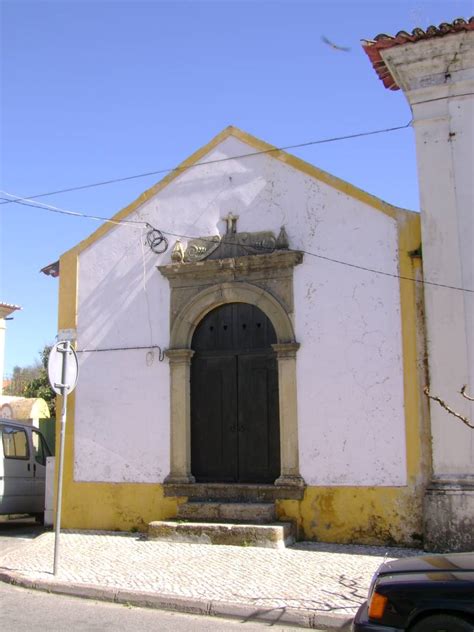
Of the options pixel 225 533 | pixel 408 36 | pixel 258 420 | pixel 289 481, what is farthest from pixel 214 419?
pixel 408 36

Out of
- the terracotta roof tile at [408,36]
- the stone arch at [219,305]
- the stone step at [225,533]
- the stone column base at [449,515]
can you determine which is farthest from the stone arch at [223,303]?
the terracotta roof tile at [408,36]

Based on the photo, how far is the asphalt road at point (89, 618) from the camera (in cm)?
614

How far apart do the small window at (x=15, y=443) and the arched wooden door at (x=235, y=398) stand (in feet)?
12.1

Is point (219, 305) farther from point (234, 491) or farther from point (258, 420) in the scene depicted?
point (234, 491)

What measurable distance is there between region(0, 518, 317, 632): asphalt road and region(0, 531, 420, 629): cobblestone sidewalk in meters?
0.15

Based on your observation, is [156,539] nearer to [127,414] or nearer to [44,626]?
[127,414]

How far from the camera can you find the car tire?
4.29 metres

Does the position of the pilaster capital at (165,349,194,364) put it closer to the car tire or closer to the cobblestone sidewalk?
the cobblestone sidewalk

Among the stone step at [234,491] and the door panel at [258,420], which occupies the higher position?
the door panel at [258,420]

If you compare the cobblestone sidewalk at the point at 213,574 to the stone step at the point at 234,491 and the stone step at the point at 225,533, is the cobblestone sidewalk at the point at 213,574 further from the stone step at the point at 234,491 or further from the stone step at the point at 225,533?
the stone step at the point at 234,491

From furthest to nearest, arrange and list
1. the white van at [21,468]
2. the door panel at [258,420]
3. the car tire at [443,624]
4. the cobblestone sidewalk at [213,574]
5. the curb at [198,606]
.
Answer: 1. the white van at [21,468]
2. the door panel at [258,420]
3. the cobblestone sidewalk at [213,574]
4. the curb at [198,606]
5. the car tire at [443,624]

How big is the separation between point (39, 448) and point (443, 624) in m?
10.1

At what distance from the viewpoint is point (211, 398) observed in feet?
34.9

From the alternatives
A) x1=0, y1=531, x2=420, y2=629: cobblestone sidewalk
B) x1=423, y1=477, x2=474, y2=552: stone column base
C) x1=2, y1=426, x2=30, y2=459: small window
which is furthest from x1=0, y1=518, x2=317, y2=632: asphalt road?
x1=2, y1=426, x2=30, y2=459: small window
